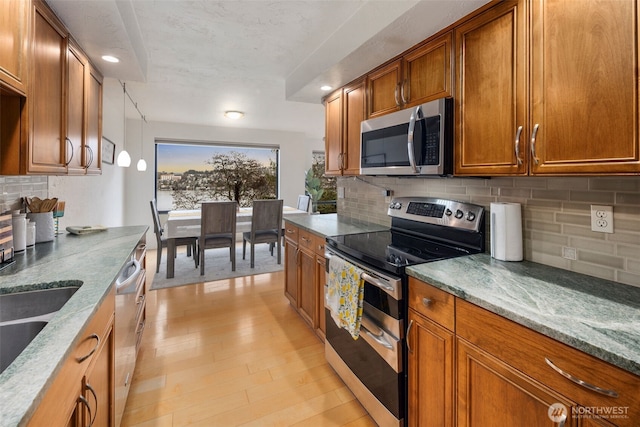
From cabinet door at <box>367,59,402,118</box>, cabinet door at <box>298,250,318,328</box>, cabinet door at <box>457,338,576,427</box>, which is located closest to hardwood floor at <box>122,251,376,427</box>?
cabinet door at <box>298,250,318,328</box>

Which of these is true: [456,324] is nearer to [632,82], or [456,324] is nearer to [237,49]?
[632,82]

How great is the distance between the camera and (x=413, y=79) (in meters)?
1.83

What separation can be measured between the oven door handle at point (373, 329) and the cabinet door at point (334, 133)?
55.5 inches

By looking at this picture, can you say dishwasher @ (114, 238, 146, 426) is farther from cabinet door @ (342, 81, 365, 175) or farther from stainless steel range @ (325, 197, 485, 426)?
cabinet door @ (342, 81, 365, 175)

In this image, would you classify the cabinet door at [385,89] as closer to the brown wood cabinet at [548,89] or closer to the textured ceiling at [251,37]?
the textured ceiling at [251,37]

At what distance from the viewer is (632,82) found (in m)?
0.93

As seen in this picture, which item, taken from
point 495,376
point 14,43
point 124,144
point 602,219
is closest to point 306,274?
point 495,376

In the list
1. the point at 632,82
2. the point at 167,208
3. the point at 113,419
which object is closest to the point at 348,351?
the point at 113,419

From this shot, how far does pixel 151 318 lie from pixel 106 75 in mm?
2142

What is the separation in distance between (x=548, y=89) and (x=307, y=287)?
2029 millimetres

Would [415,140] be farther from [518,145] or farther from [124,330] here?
[124,330]

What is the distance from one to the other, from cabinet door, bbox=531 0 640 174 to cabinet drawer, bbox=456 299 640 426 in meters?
0.62

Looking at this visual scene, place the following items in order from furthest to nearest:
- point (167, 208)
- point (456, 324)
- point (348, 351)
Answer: point (167, 208) < point (348, 351) < point (456, 324)

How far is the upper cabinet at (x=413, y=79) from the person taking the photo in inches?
63.6
